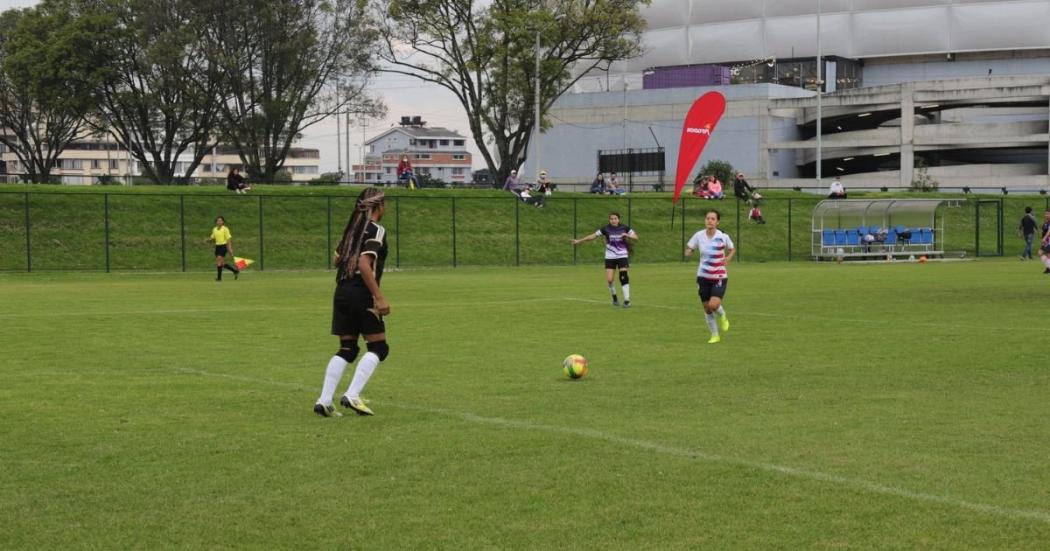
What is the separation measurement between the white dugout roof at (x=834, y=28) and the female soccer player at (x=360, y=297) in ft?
289

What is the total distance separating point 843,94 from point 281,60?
4057 cm

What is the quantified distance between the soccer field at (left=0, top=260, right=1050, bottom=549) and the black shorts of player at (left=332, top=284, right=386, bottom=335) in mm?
814

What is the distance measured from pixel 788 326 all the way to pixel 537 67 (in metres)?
46.7

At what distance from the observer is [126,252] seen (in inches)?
1790

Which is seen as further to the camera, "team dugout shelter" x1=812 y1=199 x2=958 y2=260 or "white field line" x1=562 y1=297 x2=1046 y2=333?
"team dugout shelter" x1=812 y1=199 x2=958 y2=260

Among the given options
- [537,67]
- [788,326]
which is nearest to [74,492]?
[788,326]

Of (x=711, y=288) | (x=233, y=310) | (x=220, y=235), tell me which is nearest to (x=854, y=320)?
(x=711, y=288)

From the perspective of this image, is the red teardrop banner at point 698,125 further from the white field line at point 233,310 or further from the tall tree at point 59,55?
the tall tree at point 59,55

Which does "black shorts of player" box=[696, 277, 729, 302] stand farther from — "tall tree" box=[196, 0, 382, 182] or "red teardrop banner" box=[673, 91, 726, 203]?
"tall tree" box=[196, 0, 382, 182]

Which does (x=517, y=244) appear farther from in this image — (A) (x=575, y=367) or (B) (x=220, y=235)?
(A) (x=575, y=367)

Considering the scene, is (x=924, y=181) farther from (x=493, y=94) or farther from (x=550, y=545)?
(x=550, y=545)

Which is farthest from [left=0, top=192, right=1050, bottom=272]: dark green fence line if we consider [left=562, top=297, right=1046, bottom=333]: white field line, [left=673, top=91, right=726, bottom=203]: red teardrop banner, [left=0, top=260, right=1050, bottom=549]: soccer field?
[left=0, top=260, right=1050, bottom=549]: soccer field

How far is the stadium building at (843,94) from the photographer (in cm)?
8400

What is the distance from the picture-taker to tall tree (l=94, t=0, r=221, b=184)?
206 feet
